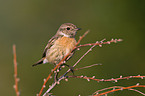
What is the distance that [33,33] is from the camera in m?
8.74

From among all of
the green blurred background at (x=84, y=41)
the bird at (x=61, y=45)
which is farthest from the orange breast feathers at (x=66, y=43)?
the green blurred background at (x=84, y=41)

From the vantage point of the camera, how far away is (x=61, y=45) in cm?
374

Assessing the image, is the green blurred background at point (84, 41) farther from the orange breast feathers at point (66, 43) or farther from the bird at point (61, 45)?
the orange breast feathers at point (66, 43)

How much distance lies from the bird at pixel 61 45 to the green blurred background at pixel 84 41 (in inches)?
81.5

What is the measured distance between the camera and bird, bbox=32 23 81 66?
144 inches

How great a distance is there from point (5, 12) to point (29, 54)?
4150 millimetres

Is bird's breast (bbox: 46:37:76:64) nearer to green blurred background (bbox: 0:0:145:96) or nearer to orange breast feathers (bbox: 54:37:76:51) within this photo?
orange breast feathers (bbox: 54:37:76:51)

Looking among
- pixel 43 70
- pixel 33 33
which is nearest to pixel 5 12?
pixel 33 33

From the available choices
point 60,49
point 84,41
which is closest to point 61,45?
point 60,49

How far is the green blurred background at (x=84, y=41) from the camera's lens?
618cm

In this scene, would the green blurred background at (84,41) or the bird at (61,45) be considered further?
the green blurred background at (84,41)

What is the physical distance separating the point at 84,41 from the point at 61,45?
3381mm

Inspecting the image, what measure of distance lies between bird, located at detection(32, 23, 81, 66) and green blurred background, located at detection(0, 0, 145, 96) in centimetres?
207

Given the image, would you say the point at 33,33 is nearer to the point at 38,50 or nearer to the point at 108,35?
the point at 38,50
